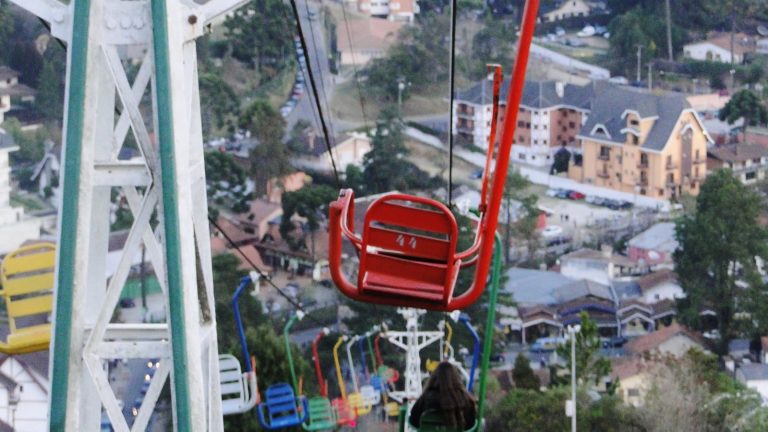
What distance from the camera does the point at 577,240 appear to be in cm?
2472

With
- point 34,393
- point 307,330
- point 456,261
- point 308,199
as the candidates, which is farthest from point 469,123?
point 456,261

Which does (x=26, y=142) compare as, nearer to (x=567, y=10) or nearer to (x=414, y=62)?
(x=414, y=62)

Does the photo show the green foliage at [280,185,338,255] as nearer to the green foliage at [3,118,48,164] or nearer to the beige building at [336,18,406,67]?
the green foliage at [3,118,48,164]

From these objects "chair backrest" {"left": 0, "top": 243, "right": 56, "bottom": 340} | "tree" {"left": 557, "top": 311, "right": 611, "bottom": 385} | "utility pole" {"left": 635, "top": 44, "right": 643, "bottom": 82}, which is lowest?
"tree" {"left": 557, "top": 311, "right": 611, "bottom": 385}

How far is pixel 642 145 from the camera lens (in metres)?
25.6

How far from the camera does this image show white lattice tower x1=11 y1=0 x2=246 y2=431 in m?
2.98

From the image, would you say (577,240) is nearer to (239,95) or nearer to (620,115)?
(620,115)

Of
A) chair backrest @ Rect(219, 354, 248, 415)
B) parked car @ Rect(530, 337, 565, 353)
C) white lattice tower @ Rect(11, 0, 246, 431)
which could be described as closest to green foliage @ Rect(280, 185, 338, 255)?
→ parked car @ Rect(530, 337, 565, 353)

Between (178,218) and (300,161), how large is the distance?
2158 cm

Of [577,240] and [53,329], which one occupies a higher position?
[53,329]

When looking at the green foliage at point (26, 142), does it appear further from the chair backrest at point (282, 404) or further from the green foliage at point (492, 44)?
the chair backrest at point (282, 404)

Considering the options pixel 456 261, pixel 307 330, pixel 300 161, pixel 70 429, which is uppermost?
pixel 456 261

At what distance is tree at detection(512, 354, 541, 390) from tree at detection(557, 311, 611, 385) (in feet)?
1.22

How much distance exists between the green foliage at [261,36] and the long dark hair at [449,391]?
22.0m
